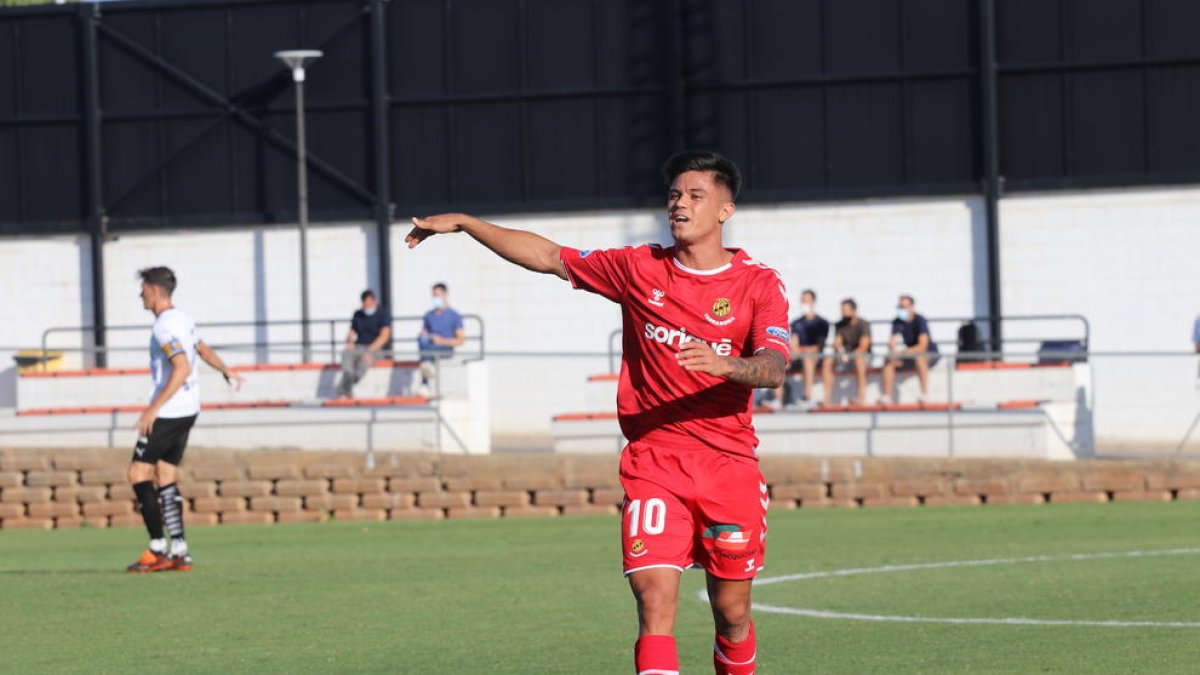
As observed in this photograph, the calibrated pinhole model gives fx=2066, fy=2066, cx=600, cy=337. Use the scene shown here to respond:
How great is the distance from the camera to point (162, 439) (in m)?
14.6

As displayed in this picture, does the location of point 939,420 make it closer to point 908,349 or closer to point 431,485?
point 908,349

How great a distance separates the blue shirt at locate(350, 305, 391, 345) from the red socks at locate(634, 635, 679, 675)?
2026cm

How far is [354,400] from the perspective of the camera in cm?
2388

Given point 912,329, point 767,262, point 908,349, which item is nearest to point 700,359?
point 908,349

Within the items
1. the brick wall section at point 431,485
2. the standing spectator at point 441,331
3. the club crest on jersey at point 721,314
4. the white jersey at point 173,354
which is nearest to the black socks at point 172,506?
the white jersey at point 173,354

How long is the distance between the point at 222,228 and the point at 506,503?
1569 centimetres

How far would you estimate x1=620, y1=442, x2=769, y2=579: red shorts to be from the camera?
7.03 metres

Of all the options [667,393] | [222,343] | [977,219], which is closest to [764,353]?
[667,393]

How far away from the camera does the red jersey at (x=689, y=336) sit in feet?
23.4

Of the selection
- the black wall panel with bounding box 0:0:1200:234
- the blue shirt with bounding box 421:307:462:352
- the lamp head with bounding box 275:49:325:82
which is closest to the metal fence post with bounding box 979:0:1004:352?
the black wall panel with bounding box 0:0:1200:234

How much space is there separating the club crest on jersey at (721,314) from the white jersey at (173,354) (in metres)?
7.70

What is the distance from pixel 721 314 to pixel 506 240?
831mm

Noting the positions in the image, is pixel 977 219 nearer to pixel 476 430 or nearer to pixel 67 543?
pixel 476 430

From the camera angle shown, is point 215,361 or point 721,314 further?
point 215,361
